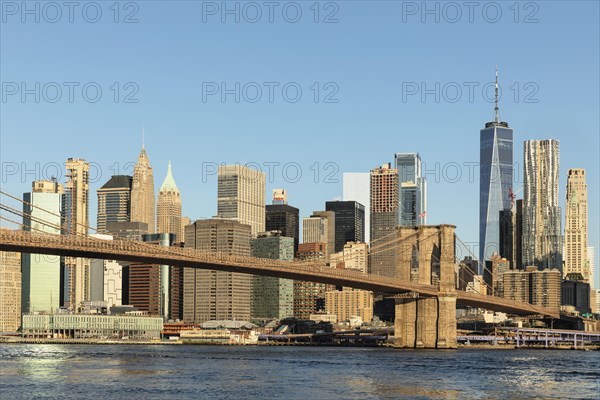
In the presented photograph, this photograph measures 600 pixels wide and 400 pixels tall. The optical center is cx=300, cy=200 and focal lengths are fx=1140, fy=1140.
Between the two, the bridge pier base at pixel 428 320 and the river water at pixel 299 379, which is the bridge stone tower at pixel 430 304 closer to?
the bridge pier base at pixel 428 320

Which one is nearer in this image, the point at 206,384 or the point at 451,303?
the point at 206,384

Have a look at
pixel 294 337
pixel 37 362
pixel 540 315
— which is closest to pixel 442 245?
pixel 540 315

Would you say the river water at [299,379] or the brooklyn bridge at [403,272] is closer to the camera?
the river water at [299,379]

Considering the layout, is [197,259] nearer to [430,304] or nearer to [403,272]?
[430,304]

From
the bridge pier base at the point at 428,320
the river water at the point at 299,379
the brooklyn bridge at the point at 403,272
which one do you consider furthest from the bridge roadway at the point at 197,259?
the river water at the point at 299,379

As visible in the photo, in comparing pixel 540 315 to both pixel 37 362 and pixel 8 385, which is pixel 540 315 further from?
pixel 8 385

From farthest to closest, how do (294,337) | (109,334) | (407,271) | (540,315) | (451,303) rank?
(109,334), (294,337), (540,315), (407,271), (451,303)

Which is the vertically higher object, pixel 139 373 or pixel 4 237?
pixel 4 237

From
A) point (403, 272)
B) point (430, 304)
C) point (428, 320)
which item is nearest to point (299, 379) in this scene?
point (428, 320)
